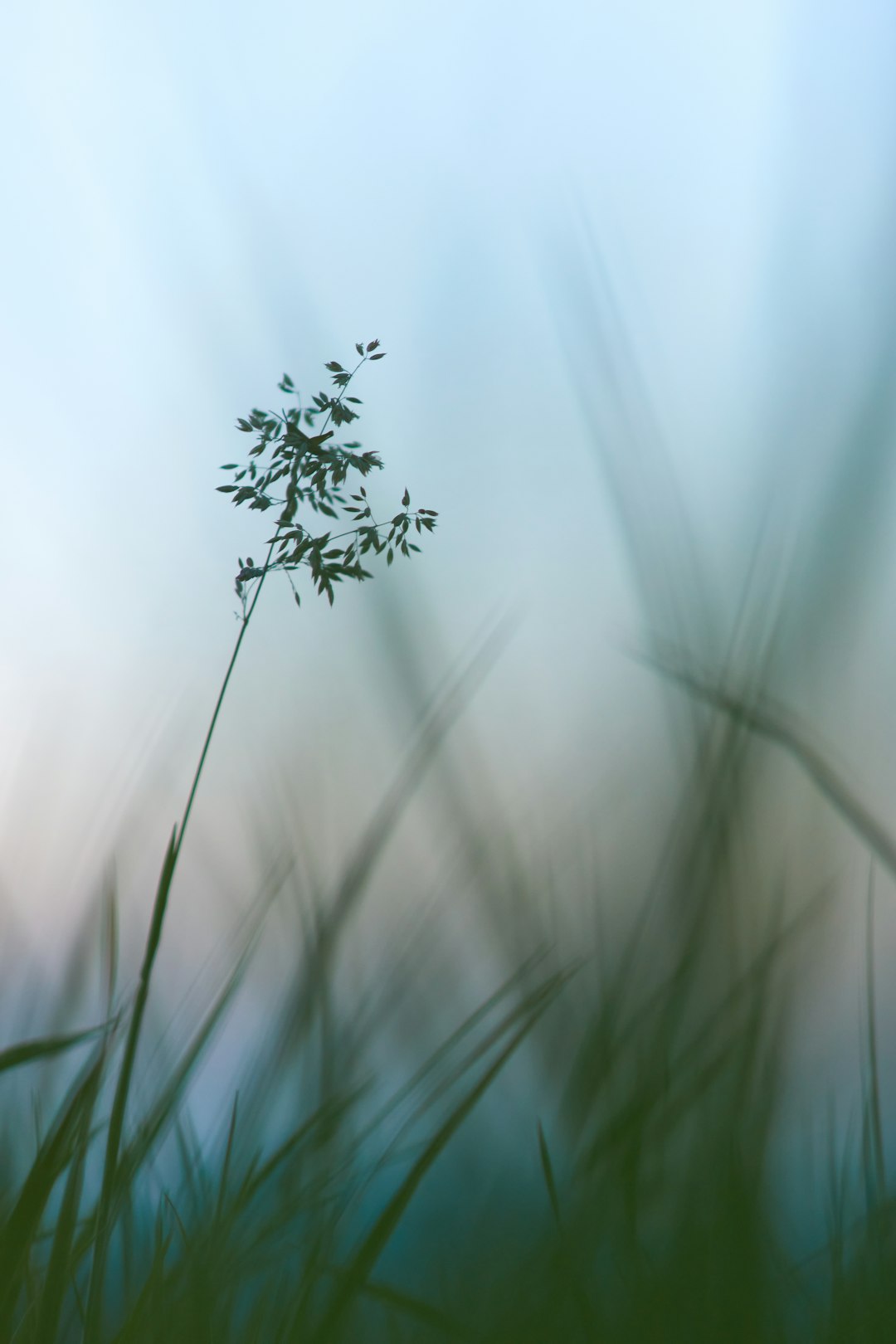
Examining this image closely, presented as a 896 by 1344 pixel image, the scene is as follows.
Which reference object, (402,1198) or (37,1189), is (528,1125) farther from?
(37,1189)

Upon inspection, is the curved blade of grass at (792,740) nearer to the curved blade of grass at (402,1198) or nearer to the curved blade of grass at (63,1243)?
the curved blade of grass at (402,1198)

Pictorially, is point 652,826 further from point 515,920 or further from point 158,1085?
point 158,1085

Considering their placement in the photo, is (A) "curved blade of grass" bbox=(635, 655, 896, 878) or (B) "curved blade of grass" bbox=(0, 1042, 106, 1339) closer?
(A) "curved blade of grass" bbox=(635, 655, 896, 878)

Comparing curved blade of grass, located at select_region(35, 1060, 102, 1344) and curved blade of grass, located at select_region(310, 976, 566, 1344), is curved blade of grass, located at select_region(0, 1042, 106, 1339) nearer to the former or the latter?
curved blade of grass, located at select_region(35, 1060, 102, 1344)

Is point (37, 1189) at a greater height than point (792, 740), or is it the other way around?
point (792, 740)

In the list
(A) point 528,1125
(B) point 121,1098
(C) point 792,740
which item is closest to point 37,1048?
(B) point 121,1098

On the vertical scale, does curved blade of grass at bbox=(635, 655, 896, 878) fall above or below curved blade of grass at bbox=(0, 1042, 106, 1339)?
above

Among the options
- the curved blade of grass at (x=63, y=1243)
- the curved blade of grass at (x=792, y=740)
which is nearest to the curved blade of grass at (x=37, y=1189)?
the curved blade of grass at (x=63, y=1243)

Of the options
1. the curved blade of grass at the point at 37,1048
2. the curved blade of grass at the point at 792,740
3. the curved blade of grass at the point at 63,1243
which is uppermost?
the curved blade of grass at the point at 792,740

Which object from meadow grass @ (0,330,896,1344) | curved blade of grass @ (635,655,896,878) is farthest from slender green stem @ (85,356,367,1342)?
curved blade of grass @ (635,655,896,878)
